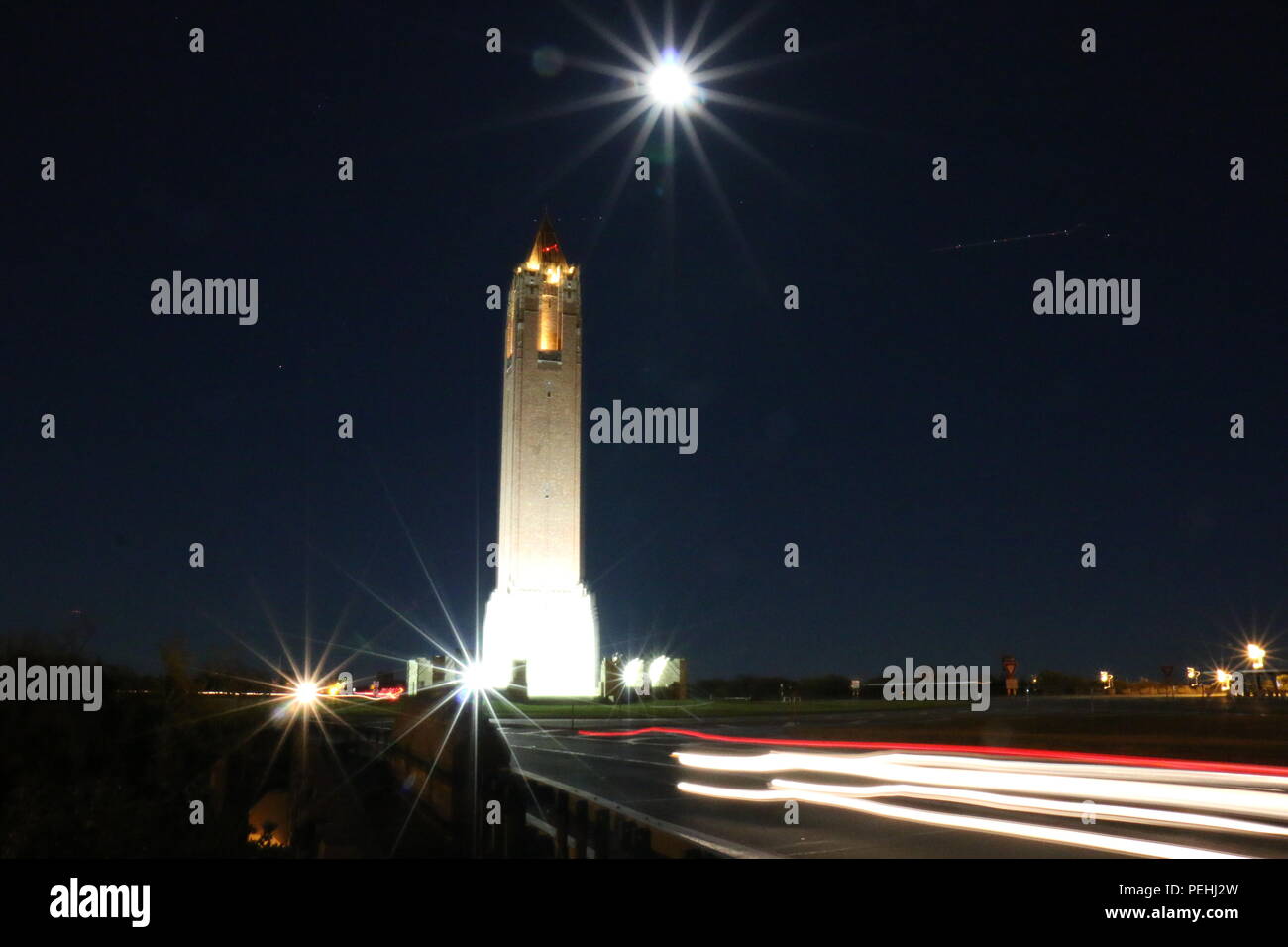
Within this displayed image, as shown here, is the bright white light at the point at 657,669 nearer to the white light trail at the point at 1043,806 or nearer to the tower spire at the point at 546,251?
the tower spire at the point at 546,251

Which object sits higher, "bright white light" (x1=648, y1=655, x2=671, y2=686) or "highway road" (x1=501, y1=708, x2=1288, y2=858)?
"highway road" (x1=501, y1=708, x2=1288, y2=858)

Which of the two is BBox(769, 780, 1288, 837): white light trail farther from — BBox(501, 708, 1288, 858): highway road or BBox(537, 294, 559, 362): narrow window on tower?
BBox(537, 294, 559, 362): narrow window on tower

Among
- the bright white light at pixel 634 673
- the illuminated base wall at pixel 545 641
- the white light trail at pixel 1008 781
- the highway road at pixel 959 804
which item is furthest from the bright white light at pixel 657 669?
the highway road at pixel 959 804

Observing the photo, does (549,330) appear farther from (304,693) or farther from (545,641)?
(304,693)

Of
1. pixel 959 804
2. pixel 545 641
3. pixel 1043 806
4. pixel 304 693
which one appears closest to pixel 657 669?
pixel 545 641

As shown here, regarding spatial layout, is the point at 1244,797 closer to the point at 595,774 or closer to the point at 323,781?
the point at 595,774

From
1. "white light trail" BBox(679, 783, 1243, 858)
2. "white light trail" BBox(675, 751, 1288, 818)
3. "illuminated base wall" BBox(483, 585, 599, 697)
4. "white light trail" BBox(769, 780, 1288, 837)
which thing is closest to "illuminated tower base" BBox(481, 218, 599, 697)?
"illuminated base wall" BBox(483, 585, 599, 697)
